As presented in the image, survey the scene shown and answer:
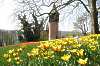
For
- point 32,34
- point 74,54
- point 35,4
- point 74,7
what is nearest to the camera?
point 74,54

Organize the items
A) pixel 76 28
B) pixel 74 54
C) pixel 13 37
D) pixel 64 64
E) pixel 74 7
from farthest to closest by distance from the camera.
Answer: pixel 76 28, pixel 13 37, pixel 74 7, pixel 74 54, pixel 64 64

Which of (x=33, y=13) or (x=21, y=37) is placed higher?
(x=33, y=13)

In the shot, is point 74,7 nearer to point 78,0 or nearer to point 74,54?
point 78,0

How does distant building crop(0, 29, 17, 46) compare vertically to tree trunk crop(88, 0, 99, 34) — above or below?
below

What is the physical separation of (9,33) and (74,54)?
52.7 metres

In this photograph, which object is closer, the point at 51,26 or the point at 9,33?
the point at 51,26

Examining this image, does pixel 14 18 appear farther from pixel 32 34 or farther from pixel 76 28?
pixel 76 28

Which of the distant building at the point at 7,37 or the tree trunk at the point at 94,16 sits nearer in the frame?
the tree trunk at the point at 94,16

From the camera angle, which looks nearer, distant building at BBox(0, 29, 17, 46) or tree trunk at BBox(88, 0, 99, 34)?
tree trunk at BBox(88, 0, 99, 34)

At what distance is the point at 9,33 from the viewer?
188 feet

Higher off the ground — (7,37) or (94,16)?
(94,16)

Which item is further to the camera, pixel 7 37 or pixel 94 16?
pixel 7 37

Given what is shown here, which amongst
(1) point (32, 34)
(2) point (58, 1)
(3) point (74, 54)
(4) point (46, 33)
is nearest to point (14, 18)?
(2) point (58, 1)

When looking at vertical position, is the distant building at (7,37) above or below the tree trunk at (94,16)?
below
